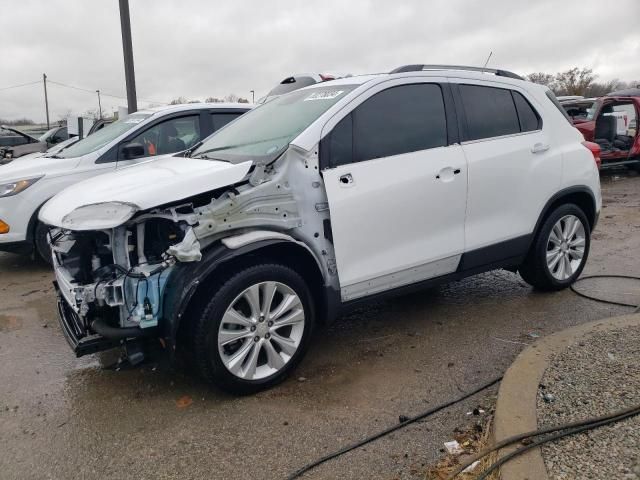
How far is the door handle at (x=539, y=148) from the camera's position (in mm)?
4414

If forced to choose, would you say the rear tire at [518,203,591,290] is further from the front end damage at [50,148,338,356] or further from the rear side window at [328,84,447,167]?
the front end damage at [50,148,338,356]

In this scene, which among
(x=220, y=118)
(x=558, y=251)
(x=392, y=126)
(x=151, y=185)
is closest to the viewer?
(x=151, y=185)

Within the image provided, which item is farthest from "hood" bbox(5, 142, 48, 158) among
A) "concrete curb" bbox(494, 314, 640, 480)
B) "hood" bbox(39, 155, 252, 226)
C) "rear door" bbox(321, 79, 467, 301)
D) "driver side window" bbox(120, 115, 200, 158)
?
"concrete curb" bbox(494, 314, 640, 480)

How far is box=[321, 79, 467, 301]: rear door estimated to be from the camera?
11.4 ft

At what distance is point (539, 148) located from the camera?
4453 mm

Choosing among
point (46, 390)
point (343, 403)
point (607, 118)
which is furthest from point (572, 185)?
point (607, 118)

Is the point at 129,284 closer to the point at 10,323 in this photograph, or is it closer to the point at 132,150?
the point at 10,323

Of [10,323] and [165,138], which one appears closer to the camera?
Result: [10,323]

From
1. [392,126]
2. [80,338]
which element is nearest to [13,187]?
[80,338]

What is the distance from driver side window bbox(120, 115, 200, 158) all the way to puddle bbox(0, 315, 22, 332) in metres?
2.36

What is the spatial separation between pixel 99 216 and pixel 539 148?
3.42m

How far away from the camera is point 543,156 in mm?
4480

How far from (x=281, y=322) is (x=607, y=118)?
1227 cm

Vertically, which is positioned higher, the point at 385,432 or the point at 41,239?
the point at 41,239
